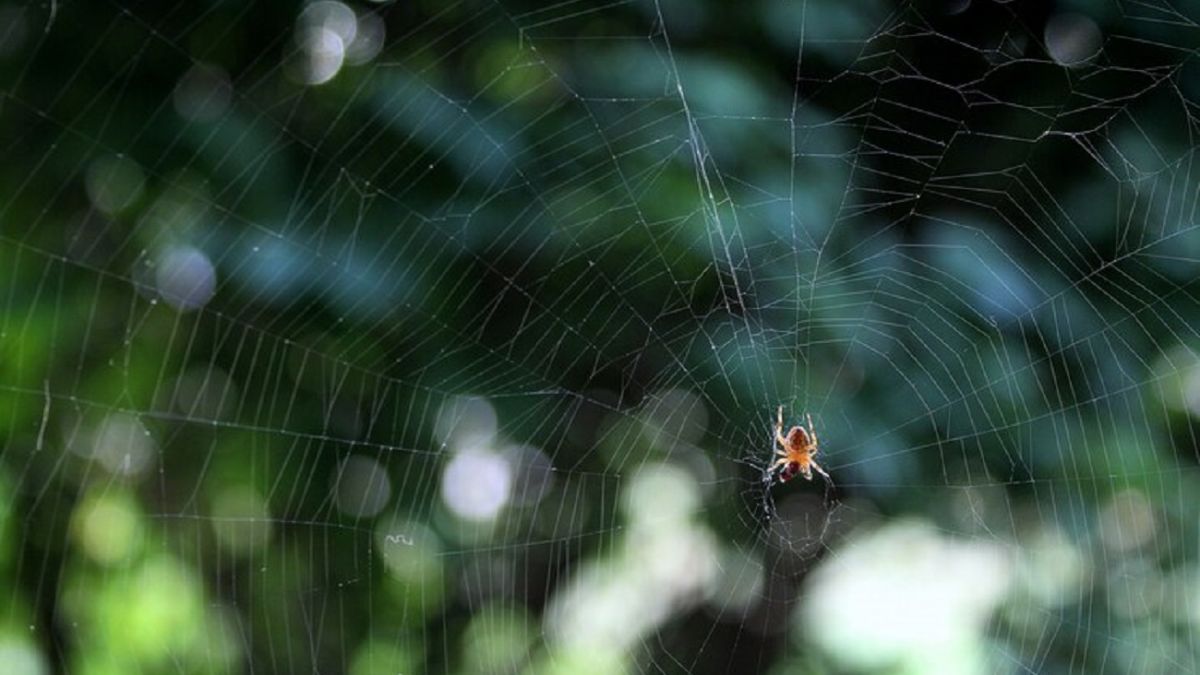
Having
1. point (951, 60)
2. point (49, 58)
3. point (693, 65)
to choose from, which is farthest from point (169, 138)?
point (951, 60)

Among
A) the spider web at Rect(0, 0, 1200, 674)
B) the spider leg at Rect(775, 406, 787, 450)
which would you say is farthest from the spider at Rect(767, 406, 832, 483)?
the spider web at Rect(0, 0, 1200, 674)

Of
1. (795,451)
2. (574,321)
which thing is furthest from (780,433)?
(574,321)

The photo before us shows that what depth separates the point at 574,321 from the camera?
2.79 m

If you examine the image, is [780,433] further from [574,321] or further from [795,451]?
[574,321]

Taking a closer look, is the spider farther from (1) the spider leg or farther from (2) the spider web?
(2) the spider web

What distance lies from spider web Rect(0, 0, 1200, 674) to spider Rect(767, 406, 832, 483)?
151 mm

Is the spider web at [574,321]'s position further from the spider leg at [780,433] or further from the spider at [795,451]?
the spider leg at [780,433]

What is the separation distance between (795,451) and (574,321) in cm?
87

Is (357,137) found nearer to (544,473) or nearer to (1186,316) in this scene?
(544,473)

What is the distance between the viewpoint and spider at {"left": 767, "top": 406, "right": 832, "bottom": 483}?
325 centimetres

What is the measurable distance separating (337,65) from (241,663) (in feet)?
4.60

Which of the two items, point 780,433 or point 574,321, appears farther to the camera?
point 780,433

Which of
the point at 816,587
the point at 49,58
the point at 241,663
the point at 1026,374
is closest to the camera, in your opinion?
the point at 49,58

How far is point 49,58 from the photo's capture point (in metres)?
2.23
